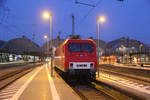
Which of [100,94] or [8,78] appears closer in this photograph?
[100,94]

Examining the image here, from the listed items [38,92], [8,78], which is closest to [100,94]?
[38,92]

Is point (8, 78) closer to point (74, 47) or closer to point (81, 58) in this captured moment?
point (74, 47)

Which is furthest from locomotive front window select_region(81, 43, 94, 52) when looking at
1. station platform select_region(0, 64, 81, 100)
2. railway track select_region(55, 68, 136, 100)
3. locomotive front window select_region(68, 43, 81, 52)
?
station platform select_region(0, 64, 81, 100)

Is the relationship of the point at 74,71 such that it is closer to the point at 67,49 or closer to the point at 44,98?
the point at 67,49

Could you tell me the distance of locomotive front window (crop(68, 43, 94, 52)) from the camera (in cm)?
1516

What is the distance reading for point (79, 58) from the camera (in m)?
14.8

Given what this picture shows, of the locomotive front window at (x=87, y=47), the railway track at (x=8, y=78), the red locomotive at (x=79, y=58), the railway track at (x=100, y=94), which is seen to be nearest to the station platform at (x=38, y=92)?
the railway track at (x=100, y=94)

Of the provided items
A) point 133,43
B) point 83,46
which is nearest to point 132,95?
point 83,46

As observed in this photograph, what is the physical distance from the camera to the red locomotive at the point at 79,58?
14.5 m

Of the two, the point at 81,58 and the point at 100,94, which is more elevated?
the point at 81,58

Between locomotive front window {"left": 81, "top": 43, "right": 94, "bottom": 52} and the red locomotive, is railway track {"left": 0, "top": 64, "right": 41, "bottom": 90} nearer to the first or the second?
the red locomotive

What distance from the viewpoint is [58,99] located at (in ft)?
29.7

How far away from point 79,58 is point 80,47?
0.99 m

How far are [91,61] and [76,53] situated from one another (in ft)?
4.21
